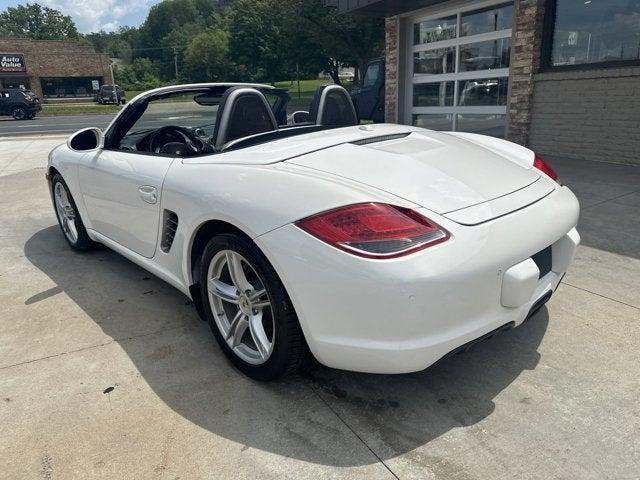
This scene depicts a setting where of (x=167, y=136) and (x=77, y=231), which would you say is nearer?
(x=167, y=136)

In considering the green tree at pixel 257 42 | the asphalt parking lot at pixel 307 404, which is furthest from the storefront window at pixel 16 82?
the asphalt parking lot at pixel 307 404

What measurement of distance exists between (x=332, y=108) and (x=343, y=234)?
1.73 meters

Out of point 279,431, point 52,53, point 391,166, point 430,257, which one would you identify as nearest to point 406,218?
point 430,257

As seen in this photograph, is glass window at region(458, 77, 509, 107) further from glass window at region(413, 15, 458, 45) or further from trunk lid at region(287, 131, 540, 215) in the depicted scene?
trunk lid at region(287, 131, 540, 215)

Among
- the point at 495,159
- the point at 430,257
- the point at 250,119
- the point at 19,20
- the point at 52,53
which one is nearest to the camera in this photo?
the point at 430,257

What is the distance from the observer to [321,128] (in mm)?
3037

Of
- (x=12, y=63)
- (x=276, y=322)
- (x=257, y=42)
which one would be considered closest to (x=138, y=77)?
(x=12, y=63)

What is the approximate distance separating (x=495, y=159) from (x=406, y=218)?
3.34 ft

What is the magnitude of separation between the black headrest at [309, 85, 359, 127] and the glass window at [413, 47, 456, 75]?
22.8 ft

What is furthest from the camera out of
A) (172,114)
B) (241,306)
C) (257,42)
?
(257,42)

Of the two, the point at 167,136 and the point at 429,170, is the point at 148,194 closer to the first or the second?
the point at 167,136

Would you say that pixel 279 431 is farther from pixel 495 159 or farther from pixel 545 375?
pixel 495 159

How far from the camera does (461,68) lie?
931 cm

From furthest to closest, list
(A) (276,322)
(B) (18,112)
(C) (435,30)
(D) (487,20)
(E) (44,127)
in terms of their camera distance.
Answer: (B) (18,112), (E) (44,127), (C) (435,30), (D) (487,20), (A) (276,322)
